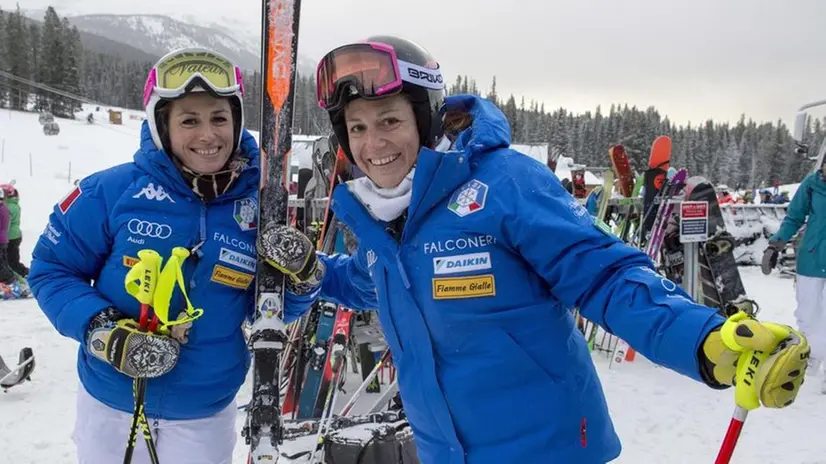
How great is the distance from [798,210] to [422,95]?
5.34 m

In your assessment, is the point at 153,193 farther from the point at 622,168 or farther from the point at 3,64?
the point at 3,64

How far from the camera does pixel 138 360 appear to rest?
177 cm

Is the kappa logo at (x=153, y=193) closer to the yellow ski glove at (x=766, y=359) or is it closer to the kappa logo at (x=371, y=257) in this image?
the kappa logo at (x=371, y=257)

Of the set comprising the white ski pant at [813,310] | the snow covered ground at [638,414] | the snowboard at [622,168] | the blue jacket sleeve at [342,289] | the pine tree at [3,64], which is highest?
the pine tree at [3,64]

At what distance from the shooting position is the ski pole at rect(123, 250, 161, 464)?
177cm

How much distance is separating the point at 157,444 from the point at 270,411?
0.40 metres

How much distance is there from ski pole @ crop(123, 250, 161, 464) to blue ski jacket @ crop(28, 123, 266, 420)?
2.5 inches

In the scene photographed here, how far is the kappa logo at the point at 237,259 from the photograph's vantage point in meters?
2.00

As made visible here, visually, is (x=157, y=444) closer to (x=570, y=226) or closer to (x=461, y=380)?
Result: (x=461, y=380)

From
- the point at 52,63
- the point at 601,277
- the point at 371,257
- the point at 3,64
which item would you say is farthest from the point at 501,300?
the point at 3,64

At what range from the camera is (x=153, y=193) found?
193cm

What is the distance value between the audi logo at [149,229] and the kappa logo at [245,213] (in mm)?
244


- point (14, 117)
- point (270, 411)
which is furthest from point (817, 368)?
point (14, 117)

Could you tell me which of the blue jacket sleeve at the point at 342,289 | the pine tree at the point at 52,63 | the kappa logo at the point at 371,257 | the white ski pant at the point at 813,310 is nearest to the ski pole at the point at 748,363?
the kappa logo at the point at 371,257
